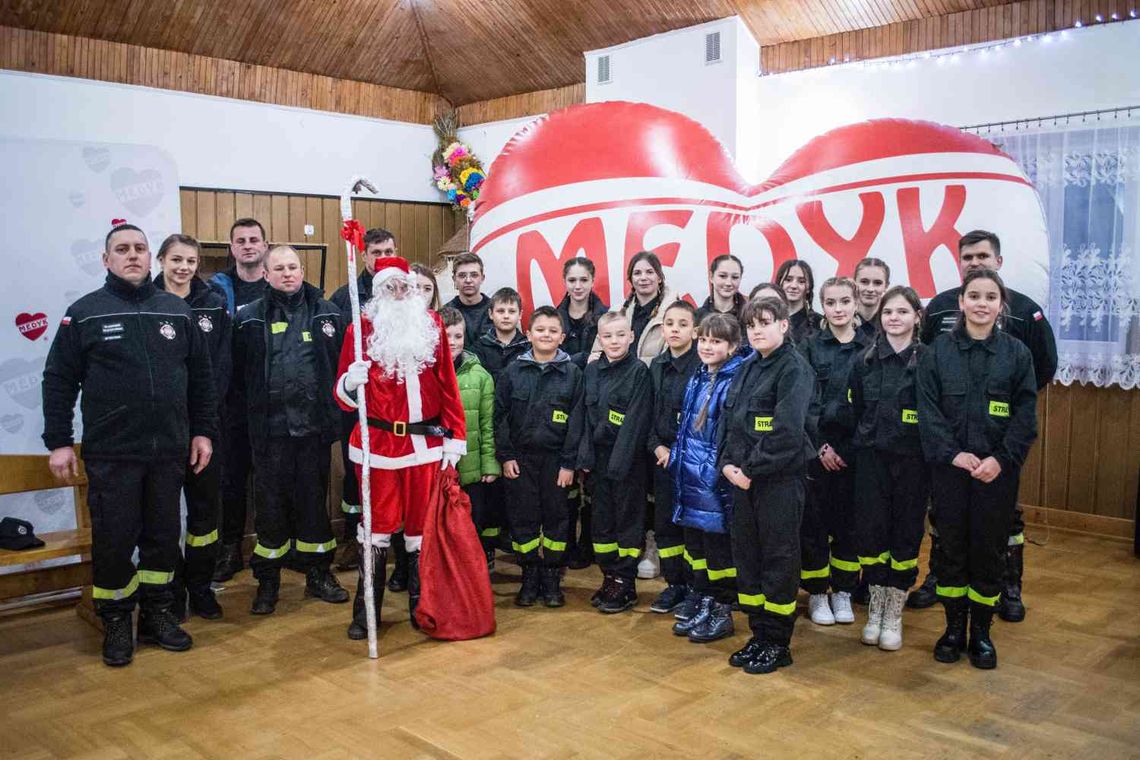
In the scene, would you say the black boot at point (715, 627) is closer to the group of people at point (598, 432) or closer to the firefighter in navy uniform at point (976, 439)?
the group of people at point (598, 432)

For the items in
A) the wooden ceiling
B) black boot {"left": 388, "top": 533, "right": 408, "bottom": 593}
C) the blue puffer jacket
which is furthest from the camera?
the wooden ceiling

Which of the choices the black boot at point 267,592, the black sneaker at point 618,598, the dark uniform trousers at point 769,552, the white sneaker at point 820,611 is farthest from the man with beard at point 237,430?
the white sneaker at point 820,611

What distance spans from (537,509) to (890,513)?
4.82 feet

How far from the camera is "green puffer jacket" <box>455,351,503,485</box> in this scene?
13.7ft

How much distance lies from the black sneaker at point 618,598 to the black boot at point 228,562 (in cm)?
186

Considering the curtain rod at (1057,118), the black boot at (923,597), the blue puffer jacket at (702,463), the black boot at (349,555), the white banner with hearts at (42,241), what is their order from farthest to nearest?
the curtain rod at (1057,118) → the black boot at (349,555) → the white banner with hearts at (42,241) → the black boot at (923,597) → the blue puffer jacket at (702,463)

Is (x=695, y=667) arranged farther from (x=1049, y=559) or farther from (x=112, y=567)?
(x=1049, y=559)

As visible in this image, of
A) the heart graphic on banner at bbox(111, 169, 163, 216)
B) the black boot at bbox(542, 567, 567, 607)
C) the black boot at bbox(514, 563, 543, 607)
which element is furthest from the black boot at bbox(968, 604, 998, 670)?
the heart graphic on banner at bbox(111, 169, 163, 216)

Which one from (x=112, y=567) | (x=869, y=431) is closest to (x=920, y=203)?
(x=869, y=431)

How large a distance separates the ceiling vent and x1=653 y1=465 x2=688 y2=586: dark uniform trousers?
3500mm

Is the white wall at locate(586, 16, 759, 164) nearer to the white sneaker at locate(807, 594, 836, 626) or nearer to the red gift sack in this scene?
the white sneaker at locate(807, 594, 836, 626)

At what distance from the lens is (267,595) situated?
Result: 160 inches

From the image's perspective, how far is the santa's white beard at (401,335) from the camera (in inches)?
141

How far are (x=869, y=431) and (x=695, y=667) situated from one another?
109 cm
